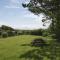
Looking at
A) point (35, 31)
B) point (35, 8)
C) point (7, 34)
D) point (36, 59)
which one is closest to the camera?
point (36, 59)

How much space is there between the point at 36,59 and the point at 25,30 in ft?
115

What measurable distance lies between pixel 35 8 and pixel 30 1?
5.91ft

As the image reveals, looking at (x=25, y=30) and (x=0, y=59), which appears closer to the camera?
(x=0, y=59)

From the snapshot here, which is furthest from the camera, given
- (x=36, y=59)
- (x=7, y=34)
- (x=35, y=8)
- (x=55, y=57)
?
(x=7, y=34)

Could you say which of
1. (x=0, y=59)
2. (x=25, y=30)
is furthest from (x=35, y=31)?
(x=0, y=59)

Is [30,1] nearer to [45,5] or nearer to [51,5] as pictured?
[45,5]

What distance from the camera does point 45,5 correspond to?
27359 millimetres

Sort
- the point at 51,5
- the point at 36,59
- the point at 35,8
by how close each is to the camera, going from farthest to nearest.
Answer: the point at 35,8 < the point at 51,5 < the point at 36,59

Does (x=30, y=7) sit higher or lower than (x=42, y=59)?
higher

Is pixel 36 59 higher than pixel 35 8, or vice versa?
pixel 35 8

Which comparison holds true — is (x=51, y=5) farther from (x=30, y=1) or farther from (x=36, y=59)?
(x=36, y=59)

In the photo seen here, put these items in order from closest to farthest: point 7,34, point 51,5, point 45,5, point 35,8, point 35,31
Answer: point 51,5, point 45,5, point 35,8, point 7,34, point 35,31

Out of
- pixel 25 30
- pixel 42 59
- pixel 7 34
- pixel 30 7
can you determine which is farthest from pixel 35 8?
pixel 25 30

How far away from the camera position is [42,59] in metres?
17.2
